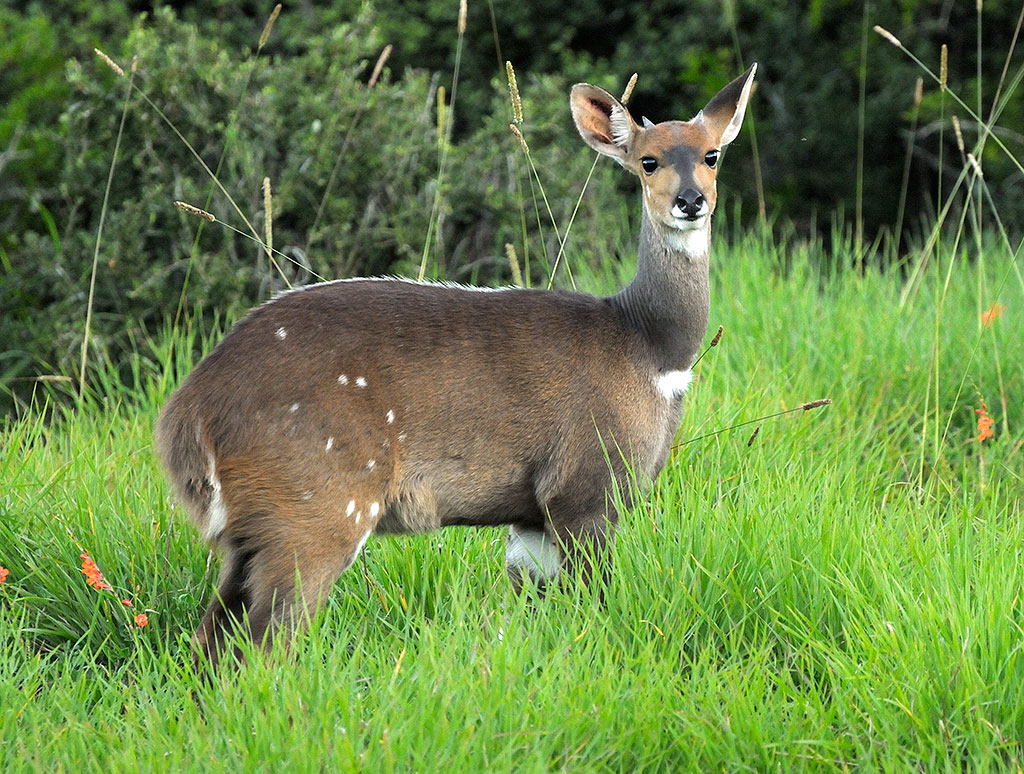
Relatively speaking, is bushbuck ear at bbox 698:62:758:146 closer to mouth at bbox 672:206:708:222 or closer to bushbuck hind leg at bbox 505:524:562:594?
mouth at bbox 672:206:708:222

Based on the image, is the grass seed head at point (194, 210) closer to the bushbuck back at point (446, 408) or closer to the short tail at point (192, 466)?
the bushbuck back at point (446, 408)

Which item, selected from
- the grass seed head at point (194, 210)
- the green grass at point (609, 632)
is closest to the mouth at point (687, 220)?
the green grass at point (609, 632)

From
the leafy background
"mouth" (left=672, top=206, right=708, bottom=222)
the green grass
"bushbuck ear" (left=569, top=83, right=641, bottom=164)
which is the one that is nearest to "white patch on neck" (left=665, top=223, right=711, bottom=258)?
"mouth" (left=672, top=206, right=708, bottom=222)

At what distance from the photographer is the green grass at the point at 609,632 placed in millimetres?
3139

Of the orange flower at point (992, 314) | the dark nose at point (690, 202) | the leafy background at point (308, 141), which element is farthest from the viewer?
the leafy background at point (308, 141)

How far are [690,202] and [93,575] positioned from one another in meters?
1.98

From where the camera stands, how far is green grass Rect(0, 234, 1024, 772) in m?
3.14

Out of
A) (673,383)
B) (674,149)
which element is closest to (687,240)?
(674,149)

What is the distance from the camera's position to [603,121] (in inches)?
178

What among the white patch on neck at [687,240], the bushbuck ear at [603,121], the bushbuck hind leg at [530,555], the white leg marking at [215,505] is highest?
the bushbuck ear at [603,121]

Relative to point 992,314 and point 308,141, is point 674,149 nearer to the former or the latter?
point 992,314

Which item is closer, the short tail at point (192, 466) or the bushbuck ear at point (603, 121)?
the short tail at point (192, 466)

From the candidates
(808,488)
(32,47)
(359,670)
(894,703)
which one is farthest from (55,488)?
(32,47)

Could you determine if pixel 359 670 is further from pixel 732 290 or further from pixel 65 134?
pixel 65 134
